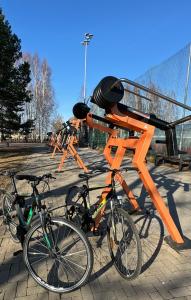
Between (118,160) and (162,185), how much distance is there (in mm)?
4321

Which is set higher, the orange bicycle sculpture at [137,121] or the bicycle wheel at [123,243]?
the orange bicycle sculpture at [137,121]

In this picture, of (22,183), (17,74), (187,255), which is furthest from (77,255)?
(17,74)

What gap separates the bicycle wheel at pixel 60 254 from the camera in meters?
3.31

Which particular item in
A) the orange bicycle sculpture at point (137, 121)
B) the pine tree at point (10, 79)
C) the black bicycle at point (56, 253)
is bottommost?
the black bicycle at point (56, 253)

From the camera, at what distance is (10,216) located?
4918 millimetres

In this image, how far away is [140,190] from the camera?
8.11m

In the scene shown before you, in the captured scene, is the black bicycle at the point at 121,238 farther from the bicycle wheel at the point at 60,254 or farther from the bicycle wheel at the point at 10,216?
the bicycle wheel at the point at 10,216

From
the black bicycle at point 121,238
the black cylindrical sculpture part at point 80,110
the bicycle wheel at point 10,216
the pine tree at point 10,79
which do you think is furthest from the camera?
the pine tree at point 10,79

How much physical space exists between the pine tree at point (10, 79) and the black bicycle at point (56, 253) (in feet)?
60.4

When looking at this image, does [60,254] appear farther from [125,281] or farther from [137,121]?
[137,121]

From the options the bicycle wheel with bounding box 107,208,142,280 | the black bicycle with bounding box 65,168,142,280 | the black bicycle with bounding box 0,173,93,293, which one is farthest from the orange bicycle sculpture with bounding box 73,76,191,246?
the black bicycle with bounding box 0,173,93,293

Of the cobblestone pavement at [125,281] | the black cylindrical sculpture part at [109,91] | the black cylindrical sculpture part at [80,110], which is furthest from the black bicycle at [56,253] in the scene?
the black cylindrical sculpture part at [80,110]

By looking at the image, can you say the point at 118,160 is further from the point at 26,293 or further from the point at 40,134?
the point at 40,134

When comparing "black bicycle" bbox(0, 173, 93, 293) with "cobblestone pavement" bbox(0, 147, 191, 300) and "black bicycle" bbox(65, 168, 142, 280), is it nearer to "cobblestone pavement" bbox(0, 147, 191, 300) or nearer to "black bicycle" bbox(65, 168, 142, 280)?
"cobblestone pavement" bbox(0, 147, 191, 300)
